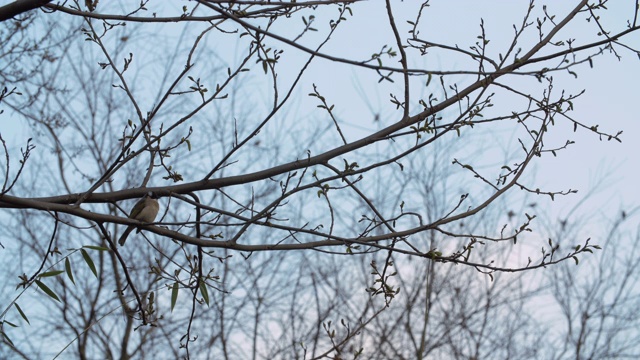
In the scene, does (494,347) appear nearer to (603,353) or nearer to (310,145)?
(603,353)

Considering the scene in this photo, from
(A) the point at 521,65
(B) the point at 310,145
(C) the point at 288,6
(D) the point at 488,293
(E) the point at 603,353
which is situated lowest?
(A) the point at 521,65

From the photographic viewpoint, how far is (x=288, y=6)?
8.64 ft

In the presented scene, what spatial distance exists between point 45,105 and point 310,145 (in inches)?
102

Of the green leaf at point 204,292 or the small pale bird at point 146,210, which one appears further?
the small pale bird at point 146,210

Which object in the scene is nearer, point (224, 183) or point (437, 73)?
point (437, 73)

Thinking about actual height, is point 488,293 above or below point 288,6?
above

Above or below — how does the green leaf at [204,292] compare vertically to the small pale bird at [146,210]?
below

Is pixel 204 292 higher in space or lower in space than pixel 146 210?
lower

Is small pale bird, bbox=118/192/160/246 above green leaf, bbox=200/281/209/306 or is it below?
above

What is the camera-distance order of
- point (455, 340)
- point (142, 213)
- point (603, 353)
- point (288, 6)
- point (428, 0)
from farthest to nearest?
point (603, 353), point (455, 340), point (142, 213), point (428, 0), point (288, 6)

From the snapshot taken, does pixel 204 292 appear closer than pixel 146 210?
Yes

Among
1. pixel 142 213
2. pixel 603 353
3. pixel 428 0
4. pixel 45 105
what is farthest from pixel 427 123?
pixel 603 353

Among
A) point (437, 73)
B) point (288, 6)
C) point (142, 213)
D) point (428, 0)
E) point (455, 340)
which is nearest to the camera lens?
point (437, 73)

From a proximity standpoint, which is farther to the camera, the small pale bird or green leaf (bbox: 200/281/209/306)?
the small pale bird
